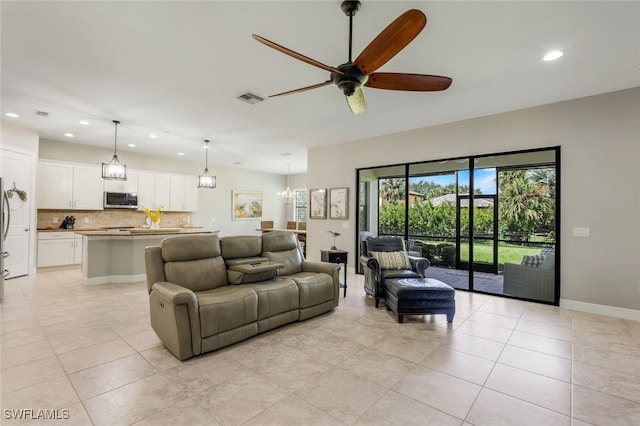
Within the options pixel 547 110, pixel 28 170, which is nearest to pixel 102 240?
pixel 28 170

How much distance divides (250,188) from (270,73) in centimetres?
726

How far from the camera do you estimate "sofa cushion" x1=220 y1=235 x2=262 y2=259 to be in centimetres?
361

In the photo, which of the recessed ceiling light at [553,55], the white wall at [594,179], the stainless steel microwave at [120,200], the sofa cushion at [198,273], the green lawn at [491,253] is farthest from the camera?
the stainless steel microwave at [120,200]

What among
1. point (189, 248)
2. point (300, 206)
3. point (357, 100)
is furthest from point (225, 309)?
point (300, 206)

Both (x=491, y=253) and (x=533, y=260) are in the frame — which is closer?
(x=533, y=260)

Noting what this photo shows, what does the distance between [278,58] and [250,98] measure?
116 centimetres

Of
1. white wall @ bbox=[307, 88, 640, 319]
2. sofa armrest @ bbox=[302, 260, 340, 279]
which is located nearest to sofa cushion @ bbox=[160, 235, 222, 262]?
sofa armrest @ bbox=[302, 260, 340, 279]

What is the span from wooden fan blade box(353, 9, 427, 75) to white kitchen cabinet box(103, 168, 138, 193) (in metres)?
7.20

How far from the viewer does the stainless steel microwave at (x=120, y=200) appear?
276 inches

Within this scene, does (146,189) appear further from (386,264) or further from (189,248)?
(386,264)

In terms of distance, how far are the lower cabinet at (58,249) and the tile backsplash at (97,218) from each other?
492 millimetres

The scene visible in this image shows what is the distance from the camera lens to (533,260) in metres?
4.60

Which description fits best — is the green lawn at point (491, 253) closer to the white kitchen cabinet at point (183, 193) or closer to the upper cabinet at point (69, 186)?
the white kitchen cabinet at point (183, 193)

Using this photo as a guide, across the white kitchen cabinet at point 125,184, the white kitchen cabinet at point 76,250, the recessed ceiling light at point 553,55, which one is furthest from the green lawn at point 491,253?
the white kitchen cabinet at point 76,250
